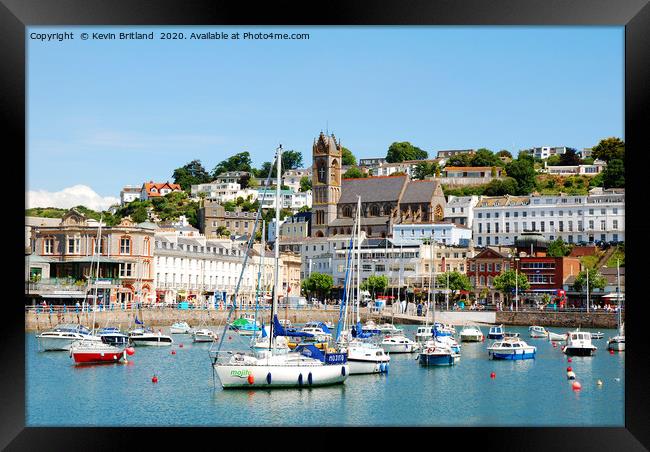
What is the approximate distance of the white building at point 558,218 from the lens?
6581cm

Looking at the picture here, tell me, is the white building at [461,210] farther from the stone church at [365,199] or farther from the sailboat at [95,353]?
the sailboat at [95,353]

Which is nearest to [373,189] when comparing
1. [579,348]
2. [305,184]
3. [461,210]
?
[461,210]

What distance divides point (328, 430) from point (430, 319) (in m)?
43.8

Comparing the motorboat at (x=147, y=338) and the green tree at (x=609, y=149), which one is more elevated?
the green tree at (x=609, y=149)

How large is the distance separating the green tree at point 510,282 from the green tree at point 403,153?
51247mm

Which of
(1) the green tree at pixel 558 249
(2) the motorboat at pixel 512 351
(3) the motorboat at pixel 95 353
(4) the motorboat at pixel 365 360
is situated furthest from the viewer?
(1) the green tree at pixel 558 249

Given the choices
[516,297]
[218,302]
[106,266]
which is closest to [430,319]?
[516,297]

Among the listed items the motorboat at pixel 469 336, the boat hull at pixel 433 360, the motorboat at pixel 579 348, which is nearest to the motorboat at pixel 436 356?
the boat hull at pixel 433 360

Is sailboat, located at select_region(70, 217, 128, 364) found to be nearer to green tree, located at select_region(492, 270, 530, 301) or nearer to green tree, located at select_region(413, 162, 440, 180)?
green tree, located at select_region(492, 270, 530, 301)

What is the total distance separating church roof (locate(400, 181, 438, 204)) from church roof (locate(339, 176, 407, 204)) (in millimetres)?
644

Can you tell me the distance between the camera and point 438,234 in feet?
240

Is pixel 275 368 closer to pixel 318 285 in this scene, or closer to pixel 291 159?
pixel 318 285
